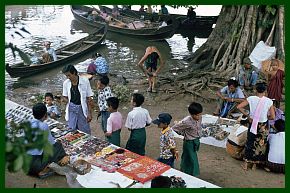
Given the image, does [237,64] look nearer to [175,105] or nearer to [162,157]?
[175,105]

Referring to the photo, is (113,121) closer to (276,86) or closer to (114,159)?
(114,159)

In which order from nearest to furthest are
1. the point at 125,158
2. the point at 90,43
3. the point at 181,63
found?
the point at 125,158 → the point at 181,63 → the point at 90,43

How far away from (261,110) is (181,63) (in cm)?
843

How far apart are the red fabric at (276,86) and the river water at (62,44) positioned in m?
5.18

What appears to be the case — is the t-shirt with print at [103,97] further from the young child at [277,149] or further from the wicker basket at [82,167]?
the young child at [277,149]

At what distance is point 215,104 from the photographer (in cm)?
1009

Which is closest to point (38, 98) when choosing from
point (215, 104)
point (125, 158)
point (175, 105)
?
point (175, 105)

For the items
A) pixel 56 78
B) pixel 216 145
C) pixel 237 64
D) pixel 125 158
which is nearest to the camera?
pixel 125 158

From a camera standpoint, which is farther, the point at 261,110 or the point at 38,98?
the point at 38,98

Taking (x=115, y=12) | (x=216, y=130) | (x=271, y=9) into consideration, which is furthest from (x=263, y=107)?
(x=115, y=12)

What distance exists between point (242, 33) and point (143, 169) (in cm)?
697

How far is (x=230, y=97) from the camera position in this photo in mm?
8445

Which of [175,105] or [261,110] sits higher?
[261,110]

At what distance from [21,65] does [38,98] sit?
323 centimetres
